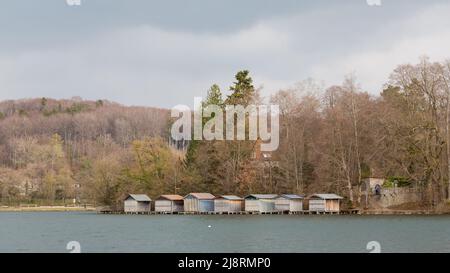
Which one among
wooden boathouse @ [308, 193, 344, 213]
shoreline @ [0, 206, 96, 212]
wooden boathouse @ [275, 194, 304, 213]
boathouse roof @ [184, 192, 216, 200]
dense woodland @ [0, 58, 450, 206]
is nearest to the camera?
dense woodland @ [0, 58, 450, 206]

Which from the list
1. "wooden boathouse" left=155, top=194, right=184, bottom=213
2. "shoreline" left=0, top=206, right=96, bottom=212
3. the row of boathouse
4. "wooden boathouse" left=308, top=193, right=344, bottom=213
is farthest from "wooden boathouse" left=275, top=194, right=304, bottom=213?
"shoreline" left=0, top=206, right=96, bottom=212

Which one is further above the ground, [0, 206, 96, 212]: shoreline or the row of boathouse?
the row of boathouse

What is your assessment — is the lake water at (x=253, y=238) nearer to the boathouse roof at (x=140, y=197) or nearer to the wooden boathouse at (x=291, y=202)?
the wooden boathouse at (x=291, y=202)

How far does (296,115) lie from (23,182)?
2986 inches

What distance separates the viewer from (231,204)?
90.8 metres

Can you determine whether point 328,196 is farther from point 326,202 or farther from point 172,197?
point 172,197

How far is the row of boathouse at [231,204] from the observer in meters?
83.0

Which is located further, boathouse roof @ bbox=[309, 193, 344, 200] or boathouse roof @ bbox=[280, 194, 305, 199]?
boathouse roof @ bbox=[280, 194, 305, 199]

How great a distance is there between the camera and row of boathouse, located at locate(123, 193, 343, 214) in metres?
83.0

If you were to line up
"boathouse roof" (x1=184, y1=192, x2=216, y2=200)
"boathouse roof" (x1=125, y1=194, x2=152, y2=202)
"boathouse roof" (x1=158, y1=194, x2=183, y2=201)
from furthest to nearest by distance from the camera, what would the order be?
1. "boathouse roof" (x1=125, y1=194, x2=152, y2=202)
2. "boathouse roof" (x1=158, y1=194, x2=183, y2=201)
3. "boathouse roof" (x1=184, y1=192, x2=216, y2=200)

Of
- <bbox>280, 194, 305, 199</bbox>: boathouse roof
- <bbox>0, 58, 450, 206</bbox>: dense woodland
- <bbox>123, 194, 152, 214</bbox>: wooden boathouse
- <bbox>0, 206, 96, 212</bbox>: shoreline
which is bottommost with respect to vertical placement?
<bbox>0, 206, 96, 212</bbox>: shoreline

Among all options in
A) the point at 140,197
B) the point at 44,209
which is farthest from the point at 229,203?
the point at 44,209

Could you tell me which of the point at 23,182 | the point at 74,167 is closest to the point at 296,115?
the point at 23,182

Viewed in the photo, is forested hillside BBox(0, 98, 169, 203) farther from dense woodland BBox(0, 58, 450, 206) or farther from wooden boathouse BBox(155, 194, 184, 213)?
wooden boathouse BBox(155, 194, 184, 213)
